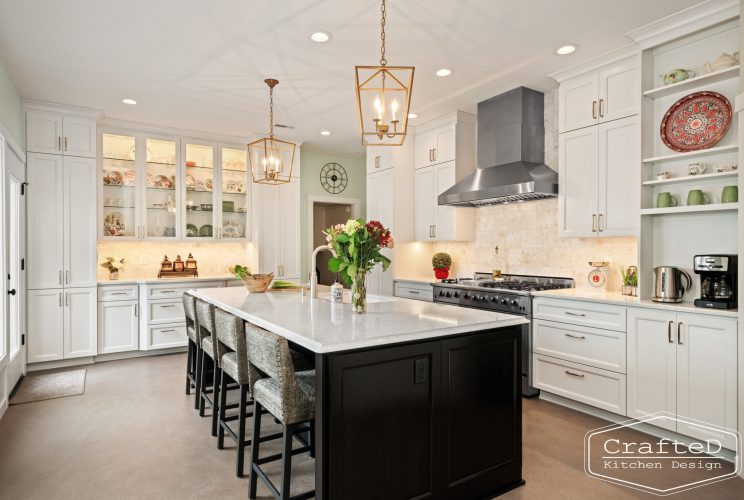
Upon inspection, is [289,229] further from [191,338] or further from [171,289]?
[191,338]

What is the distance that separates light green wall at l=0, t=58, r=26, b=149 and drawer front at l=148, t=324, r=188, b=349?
2444 millimetres

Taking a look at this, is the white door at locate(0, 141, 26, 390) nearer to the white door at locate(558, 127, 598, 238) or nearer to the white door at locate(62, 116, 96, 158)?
the white door at locate(62, 116, 96, 158)

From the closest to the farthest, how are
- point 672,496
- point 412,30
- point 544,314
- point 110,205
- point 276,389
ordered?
point 276,389 < point 672,496 < point 412,30 < point 544,314 < point 110,205

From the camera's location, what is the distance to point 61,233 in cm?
494

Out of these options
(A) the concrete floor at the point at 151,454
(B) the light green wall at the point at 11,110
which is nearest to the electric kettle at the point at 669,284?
(A) the concrete floor at the point at 151,454

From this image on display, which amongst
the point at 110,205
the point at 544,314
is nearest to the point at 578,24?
the point at 544,314

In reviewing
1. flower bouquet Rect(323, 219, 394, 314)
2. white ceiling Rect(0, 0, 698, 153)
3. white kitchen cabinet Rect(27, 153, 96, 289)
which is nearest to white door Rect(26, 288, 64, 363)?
white kitchen cabinet Rect(27, 153, 96, 289)

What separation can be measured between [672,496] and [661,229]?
1.92m

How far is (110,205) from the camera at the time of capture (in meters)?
5.46

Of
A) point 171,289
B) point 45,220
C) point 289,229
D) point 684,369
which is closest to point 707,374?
point 684,369

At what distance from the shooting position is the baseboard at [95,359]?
15.9ft

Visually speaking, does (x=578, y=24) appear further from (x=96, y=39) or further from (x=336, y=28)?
(x=96, y=39)

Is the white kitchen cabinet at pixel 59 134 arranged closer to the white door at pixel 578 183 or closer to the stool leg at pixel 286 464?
the stool leg at pixel 286 464

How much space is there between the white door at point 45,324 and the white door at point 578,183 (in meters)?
5.30
